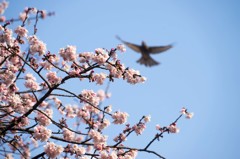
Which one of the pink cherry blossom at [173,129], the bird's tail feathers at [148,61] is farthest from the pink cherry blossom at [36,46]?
the pink cherry blossom at [173,129]

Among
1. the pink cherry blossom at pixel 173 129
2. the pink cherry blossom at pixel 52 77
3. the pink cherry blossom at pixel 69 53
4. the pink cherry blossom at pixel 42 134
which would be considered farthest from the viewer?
the pink cherry blossom at pixel 173 129

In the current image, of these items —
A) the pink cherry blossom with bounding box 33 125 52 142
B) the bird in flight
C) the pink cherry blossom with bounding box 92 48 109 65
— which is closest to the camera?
the pink cherry blossom with bounding box 33 125 52 142

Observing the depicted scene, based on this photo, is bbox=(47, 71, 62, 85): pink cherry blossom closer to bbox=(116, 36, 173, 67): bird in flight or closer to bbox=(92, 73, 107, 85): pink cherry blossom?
bbox=(92, 73, 107, 85): pink cherry blossom

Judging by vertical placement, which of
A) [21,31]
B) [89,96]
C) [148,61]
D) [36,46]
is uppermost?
[148,61]

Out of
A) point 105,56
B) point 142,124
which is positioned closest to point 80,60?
point 105,56

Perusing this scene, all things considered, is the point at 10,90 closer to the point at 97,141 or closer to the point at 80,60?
the point at 80,60

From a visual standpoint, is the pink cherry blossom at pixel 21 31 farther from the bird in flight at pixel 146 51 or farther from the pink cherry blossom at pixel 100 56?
the bird in flight at pixel 146 51

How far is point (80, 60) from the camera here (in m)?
7.42

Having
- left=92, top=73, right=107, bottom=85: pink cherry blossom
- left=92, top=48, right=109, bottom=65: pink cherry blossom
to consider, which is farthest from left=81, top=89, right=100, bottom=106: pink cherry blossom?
left=92, top=48, right=109, bottom=65: pink cherry blossom

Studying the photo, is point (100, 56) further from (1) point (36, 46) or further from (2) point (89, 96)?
(1) point (36, 46)

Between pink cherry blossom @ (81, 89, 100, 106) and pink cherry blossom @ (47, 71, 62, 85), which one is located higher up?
pink cherry blossom @ (47, 71, 62, 85)

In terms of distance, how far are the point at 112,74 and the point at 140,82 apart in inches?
33.9

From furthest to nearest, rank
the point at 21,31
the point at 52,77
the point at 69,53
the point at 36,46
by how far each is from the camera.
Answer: the point at 21,31 < the point at 52,77 < the point at 69,53 < the point at 36,46

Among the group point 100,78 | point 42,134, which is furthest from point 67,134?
A: point 100,78
